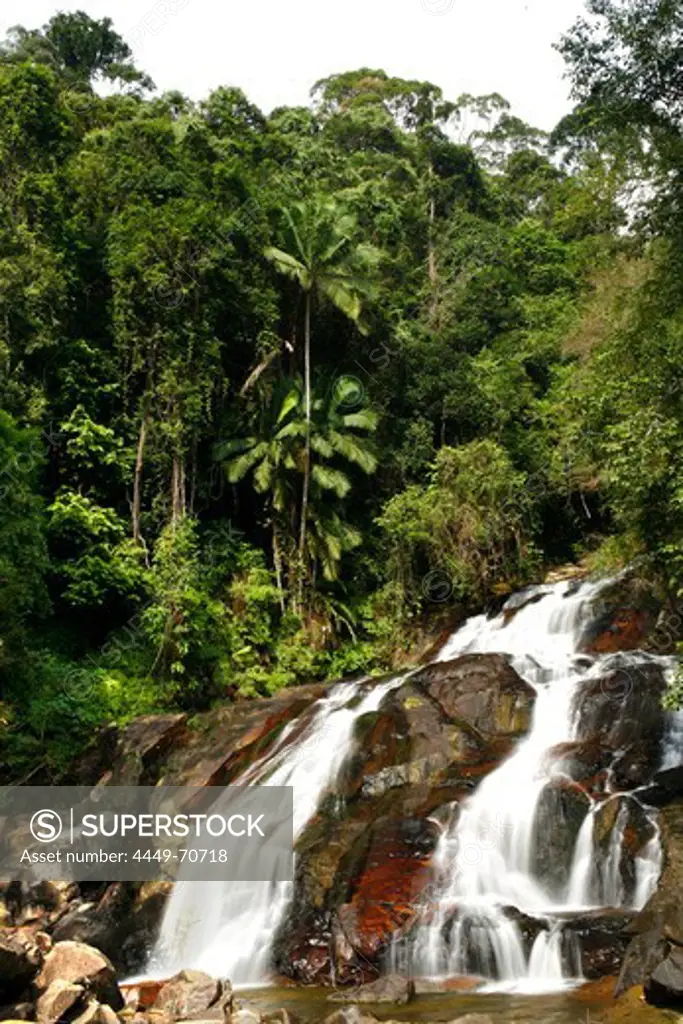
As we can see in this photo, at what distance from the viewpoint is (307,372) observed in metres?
22.8

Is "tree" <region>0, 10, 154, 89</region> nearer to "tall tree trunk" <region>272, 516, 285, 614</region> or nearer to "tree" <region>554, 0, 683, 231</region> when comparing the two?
"tall tree trunk" <region>272, 516, 285, 614</region>

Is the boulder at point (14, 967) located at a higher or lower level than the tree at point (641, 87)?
lower

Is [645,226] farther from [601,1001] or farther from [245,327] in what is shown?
[245,327]

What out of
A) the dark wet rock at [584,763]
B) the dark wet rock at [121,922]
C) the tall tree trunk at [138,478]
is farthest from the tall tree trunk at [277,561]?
the dark wet rock at [584,763]

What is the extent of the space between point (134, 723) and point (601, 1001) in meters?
10.4

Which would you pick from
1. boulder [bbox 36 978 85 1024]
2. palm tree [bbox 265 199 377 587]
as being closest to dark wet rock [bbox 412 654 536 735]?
boulder [bbox 36 978 85 1024]

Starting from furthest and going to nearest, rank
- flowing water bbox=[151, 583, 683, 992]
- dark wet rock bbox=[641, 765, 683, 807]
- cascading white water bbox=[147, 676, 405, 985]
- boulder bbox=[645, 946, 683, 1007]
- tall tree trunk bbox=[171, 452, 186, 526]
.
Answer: tall tree trunk bbox=[171, 452, 186, 526] < dark wet rock bbox=[641, 765, 683, 807] < cascading white water bbox=[147, 676, 405, 985] < flowing water bbox=[151, 583, 683, 992] < boulder bbox=[645, 946, 683, 1007]

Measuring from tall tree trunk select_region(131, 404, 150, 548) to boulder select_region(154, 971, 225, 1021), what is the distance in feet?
42.0

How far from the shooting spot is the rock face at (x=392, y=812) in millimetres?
10133

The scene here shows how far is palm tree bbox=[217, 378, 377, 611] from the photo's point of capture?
21797 mm

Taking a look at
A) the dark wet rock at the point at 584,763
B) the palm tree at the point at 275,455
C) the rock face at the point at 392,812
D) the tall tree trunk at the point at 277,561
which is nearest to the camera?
the rock face at the point at 392,812

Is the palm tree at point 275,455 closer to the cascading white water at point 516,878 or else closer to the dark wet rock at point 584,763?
the cascading white water at point 516,878

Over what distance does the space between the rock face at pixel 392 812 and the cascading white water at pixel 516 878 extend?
29 cm

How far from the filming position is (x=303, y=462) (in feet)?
72.6
